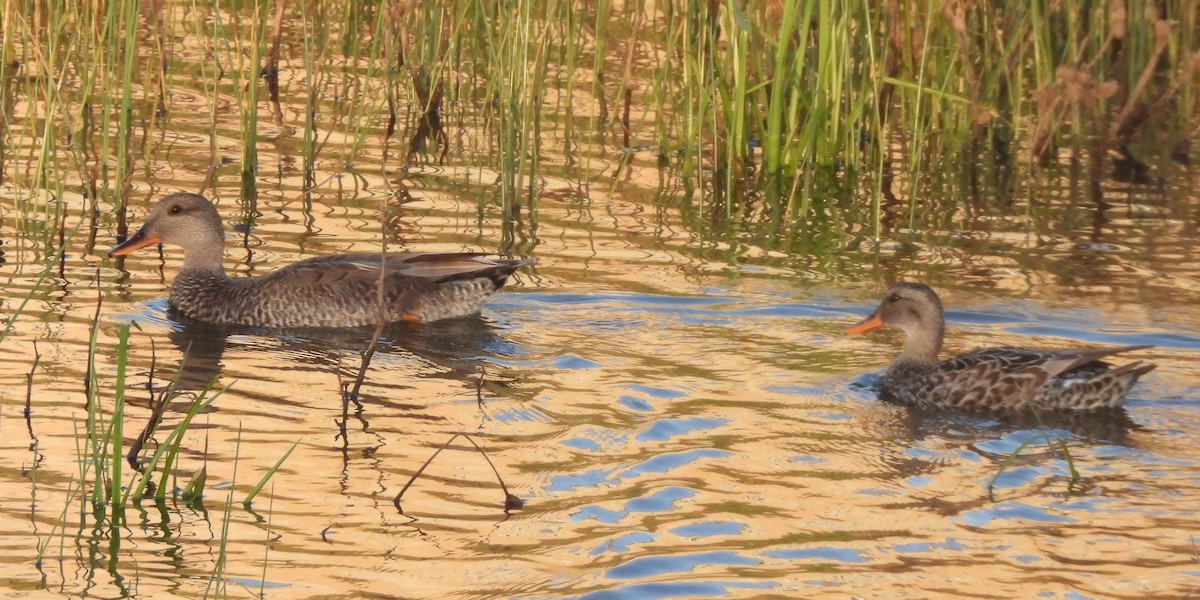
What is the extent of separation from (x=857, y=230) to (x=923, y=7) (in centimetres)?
247

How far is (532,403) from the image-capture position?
7773 millimetres

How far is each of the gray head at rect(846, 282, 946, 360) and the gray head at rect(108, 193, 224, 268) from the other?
12.4 ft

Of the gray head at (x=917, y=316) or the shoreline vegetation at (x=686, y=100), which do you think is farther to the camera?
the shoreline vegetation at (x=686, y=100)

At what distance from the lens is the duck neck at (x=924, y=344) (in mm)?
8648

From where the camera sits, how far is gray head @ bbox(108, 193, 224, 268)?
32.2 feet

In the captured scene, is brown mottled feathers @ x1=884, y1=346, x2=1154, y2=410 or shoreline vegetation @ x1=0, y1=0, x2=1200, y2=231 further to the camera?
shoreline vegetation @ x1=0, y1=0, x2=1200, y2=231

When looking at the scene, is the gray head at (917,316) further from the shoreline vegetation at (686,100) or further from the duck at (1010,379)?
the shoreline vegetation at (686,100)

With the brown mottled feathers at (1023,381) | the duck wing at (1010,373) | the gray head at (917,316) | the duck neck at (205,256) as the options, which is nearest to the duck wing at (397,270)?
the duck neck at (205,256)

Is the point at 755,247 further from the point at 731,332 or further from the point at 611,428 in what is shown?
the point at 611,428

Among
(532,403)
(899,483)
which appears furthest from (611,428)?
(899,483)

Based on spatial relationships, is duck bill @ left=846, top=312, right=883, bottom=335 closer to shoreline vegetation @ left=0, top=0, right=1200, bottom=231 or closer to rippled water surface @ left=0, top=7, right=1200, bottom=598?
rippled water surface @ left=0, top=7, right=1200, bottom=598

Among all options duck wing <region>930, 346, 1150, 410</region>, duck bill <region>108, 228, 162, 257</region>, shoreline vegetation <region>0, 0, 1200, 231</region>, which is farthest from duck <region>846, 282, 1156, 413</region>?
duck bill <region>108, 228, 162, 257</region>

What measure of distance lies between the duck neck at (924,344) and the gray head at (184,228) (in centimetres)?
389

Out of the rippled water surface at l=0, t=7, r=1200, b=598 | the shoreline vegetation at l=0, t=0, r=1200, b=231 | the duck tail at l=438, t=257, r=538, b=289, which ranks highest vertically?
the shoreline vegetation at l=0, t=0, r=1200, b=231
